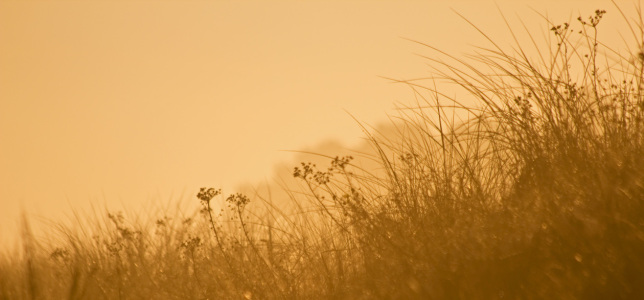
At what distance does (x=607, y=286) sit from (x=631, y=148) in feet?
2.38

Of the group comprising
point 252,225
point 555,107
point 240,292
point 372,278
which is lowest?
point 372,278

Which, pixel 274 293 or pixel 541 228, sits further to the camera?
pixel 274 293

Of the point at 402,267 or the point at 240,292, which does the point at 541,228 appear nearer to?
the point at 402,267

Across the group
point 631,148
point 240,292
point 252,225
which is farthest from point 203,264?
point 631,148

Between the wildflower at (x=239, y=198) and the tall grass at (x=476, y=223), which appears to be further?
the wildflower at (x=239, y=198)

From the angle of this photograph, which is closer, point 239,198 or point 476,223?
point 476,223

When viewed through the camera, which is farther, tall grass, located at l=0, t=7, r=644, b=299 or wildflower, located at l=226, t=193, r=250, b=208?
wildflower, located at l=226, t=193, r=250, b=208

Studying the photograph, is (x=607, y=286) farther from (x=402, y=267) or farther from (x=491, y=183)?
(x=491, y=183)

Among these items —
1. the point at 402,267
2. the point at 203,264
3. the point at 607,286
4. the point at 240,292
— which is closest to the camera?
the point at 607,286

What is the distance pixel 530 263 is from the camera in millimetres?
2537

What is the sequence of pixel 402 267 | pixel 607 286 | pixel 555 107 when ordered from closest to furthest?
pixel 607 286 → pixel 402 267 → pixel 555 107

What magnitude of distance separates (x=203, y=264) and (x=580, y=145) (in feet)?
7.32

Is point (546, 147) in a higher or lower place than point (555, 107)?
lower

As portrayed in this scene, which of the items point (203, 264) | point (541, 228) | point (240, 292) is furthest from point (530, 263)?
point (203, 264)
